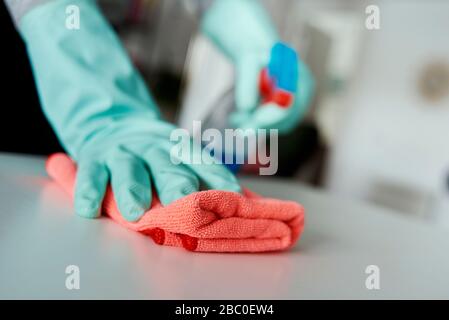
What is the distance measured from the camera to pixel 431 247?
2.89 ft

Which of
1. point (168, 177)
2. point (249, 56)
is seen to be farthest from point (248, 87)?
point (168, 177)

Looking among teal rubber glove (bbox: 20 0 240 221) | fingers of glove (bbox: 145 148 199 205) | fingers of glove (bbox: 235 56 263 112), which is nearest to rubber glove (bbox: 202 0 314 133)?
fingers of glove (bbox: 235 56 263 112)

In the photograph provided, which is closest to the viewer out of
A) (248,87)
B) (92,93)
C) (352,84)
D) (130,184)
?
(130,184)

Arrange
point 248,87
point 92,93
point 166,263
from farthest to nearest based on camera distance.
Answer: point 248,87 < point 92,93 < point 166,263

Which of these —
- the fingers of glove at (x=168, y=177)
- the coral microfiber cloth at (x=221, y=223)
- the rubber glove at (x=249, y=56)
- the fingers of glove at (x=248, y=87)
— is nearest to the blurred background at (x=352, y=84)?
the rubber glove at (x=249, y=56)

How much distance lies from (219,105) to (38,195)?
1.95 feet

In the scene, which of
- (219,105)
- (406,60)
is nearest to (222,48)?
(219,105)

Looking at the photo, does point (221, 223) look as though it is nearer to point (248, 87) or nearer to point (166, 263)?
point (166, 263)

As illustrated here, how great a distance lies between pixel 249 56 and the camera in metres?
1.20

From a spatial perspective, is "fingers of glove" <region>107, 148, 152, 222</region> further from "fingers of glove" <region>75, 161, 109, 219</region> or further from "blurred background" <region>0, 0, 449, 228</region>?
"blurred background" <region>0, 0, 449, 228</region>

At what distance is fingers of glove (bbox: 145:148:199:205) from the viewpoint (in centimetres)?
64

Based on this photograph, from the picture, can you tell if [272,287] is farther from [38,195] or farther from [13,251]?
[38,195]

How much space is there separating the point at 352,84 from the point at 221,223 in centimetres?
321

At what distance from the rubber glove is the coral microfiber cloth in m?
0.46
